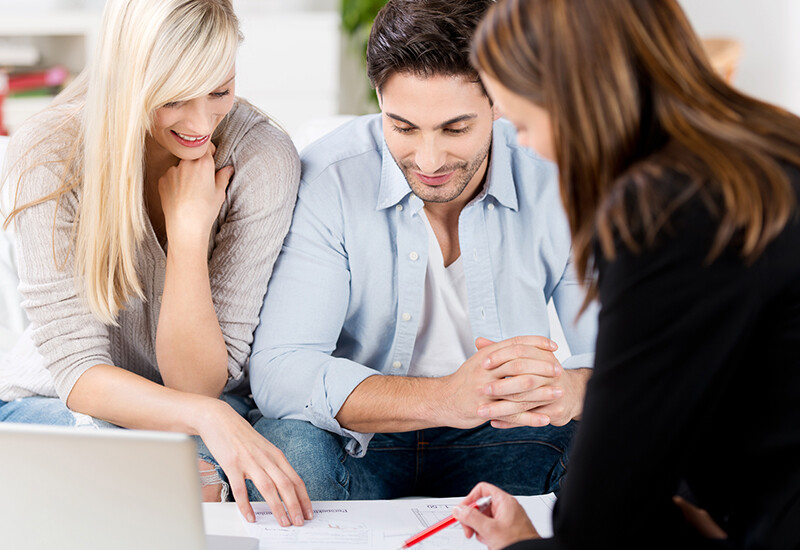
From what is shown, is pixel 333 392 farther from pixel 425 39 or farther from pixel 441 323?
pixel 425 39

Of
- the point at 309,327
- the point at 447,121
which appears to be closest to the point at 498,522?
the point at 309,327

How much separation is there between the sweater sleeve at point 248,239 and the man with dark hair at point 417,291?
0.03m

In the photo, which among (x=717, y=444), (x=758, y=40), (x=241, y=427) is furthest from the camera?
(x=758, y=40)

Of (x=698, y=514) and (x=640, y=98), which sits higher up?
(x=640, y=98)

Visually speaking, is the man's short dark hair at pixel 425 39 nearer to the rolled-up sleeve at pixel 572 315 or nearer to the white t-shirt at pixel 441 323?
the white t-shirt at pixel 441 323

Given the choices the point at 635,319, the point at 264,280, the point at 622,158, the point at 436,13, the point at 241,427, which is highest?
the point at 436,13

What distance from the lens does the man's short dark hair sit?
130cm

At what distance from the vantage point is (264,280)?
4.53 feet

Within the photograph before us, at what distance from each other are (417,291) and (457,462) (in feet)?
1.03

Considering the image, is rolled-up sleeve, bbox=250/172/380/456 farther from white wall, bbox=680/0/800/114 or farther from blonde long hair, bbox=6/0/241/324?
white wall, bbox=680/0/800/114

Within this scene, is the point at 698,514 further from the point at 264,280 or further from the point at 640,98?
the point at 264,280

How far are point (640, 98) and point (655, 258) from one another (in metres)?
0.17

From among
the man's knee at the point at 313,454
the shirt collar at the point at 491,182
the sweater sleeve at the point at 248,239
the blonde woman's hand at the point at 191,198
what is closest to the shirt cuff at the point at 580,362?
the shirt collar at the point at 491,182

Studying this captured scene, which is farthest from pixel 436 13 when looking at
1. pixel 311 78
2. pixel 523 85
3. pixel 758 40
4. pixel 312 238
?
pixel 758 40
